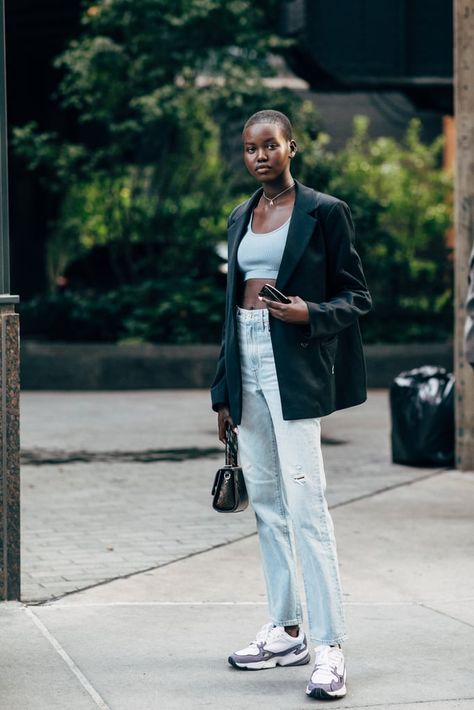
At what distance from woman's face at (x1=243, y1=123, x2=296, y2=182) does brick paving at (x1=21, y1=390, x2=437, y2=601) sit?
7.98 ft

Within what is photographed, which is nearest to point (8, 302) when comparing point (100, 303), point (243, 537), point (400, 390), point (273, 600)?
point (273, 600)

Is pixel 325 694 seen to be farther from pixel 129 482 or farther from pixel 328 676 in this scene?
pixel 129 482

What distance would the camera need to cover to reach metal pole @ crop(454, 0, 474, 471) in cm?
883

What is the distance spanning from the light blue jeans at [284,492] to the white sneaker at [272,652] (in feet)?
0.25

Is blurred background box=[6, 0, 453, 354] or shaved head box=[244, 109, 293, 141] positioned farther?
blurred background box=[6, 0, 453, 354]

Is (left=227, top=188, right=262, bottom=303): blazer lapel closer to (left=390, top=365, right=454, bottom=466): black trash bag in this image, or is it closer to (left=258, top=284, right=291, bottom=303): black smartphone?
(left=258, top=284, right=291, bottom=303): black smartphone

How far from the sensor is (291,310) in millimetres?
4195

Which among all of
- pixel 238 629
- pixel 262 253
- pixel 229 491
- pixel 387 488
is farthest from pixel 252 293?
pixel 387 488

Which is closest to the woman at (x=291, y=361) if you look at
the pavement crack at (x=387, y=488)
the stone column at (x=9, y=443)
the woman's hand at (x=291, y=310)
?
the woman's hand at (x=291, y=310)

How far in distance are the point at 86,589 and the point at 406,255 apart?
1193 cm

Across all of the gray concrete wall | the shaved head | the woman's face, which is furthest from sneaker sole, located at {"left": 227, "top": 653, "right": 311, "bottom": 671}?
the gray concrete wall

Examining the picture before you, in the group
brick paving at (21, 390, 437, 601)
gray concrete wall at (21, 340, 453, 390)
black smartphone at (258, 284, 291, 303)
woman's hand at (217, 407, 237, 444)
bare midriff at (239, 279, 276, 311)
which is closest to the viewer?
black smartphone at (258, 284, 291, 303)

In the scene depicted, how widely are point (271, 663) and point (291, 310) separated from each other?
1369 millimetres

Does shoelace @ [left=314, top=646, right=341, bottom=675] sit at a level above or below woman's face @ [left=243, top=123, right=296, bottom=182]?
below
